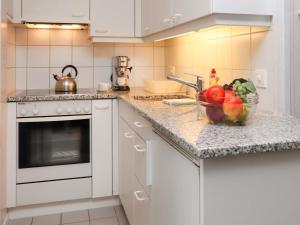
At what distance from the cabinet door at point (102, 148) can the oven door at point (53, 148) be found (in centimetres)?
5

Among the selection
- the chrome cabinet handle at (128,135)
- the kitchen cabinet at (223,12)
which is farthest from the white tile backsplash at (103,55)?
the kitchen cabinet at (223,12)

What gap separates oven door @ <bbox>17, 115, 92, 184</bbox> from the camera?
8.14ft

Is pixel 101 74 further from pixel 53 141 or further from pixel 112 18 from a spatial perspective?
pixel 53 141

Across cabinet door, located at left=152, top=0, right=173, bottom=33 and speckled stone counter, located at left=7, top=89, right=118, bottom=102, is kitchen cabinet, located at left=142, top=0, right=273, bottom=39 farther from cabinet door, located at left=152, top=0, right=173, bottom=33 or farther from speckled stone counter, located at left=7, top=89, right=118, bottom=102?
speckled stone counter, located at left=7, top=89, right=118, bottom=102

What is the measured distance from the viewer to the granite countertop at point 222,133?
101cm

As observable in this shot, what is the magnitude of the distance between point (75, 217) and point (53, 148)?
0.56 m

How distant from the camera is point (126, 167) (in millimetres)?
2314

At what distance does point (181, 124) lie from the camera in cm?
138

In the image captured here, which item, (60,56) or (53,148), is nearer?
(53,148)

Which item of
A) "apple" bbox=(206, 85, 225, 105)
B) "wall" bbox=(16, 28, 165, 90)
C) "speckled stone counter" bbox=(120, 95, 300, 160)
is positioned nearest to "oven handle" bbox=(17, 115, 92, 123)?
"wall" bbox=(16, 28, 165, 90)

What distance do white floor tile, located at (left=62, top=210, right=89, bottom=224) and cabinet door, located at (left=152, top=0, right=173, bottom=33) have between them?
153 cm

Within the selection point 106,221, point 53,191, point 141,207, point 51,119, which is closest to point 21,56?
point 51,119

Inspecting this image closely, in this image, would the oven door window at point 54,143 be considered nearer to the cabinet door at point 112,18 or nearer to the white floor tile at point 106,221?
the white floor tile at point 106,221

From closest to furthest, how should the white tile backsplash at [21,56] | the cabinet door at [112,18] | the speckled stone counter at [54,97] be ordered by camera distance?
the speckled stone counter at [54,97] < the cabinet door at [112,18] < the white tile backsplash at [21,56]
